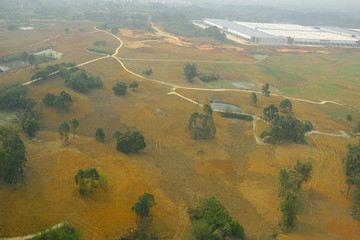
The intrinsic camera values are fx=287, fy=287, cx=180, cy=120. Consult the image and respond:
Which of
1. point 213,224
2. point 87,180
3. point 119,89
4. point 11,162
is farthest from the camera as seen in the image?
point 119,89

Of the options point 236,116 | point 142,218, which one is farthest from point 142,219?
point 236,116

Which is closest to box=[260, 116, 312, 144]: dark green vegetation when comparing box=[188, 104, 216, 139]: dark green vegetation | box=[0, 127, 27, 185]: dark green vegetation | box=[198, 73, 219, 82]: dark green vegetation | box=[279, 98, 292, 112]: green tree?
box=[188, 104, 216, 139]: dark green vegetation

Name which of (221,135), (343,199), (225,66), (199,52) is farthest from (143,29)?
(343,199)

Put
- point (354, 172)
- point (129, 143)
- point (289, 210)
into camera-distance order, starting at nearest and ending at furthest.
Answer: point (289, 210) → point (354, 172) → point (129, 143)

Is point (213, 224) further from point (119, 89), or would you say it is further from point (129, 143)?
point (119, 89)

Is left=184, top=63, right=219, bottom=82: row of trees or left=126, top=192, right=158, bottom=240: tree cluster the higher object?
left=184, top=63, right=219, bottom=82: row of trees

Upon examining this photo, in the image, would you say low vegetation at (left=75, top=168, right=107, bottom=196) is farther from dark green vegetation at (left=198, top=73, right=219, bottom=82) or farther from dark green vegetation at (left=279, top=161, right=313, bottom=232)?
dark green vegetation at (left=198, top=73, right=219, bottom=82)

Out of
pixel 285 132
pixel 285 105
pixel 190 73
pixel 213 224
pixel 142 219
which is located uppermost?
pixel 190 73
